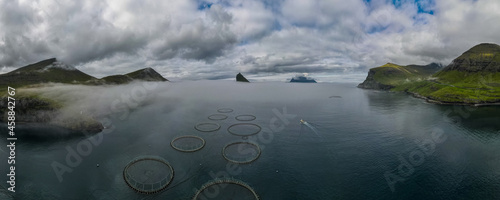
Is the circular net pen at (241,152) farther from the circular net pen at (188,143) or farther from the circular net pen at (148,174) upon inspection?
the circular net pen at (148,174)

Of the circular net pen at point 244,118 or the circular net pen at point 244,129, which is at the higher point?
the circular net pen at point 244,118

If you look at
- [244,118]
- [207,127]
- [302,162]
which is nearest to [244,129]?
[207,127]

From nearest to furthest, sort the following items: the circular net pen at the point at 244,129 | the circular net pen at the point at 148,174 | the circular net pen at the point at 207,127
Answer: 1. the circular net pen at the point at 148,174
2. the circular net pen at the point at 244,129
3. the circular net pen at the point at 207,127

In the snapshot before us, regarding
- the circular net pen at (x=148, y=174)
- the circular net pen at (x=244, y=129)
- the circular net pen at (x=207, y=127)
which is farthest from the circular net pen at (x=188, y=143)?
the circular net pen at (x=244, y=129)

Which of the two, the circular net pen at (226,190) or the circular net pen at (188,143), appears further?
the circular net pen at (188,143)

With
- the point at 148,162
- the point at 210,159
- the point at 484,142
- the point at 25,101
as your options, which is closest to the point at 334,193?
the point at 210,159
